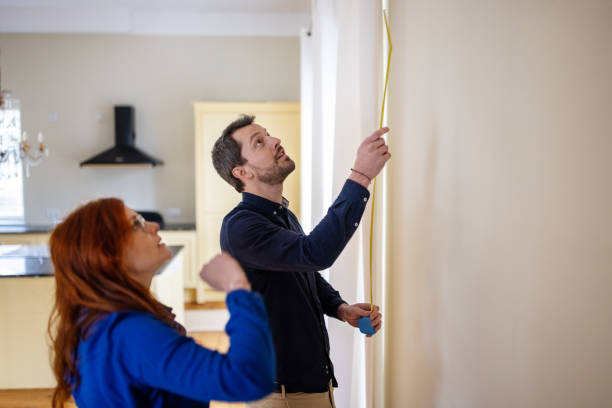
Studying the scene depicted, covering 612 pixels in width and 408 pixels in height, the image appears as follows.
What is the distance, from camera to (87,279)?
0.79 meters

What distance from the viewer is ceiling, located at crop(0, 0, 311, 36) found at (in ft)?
16.0

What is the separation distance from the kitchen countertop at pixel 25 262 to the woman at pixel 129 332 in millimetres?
2078

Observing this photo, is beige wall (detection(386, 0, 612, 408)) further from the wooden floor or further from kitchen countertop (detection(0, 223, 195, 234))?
kitchen countertop (detection(0, 223, 195, 234))

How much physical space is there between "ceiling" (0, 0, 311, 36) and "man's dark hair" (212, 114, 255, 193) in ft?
13.2

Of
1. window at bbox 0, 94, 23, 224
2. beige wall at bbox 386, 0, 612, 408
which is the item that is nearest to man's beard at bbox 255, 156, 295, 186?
beige wall at bbox 386, 0, 612, 408

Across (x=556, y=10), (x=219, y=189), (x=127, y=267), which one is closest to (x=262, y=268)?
(x=127, y=267)

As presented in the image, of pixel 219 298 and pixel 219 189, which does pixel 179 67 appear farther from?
pixel 219 298

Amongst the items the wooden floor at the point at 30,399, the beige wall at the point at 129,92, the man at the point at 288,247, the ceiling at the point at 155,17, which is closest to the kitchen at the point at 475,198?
the man at the point at 288,247

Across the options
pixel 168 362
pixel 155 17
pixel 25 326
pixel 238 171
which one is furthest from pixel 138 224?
pixel 155 17

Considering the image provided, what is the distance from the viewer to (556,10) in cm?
61

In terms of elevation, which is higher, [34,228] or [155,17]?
[155,17]

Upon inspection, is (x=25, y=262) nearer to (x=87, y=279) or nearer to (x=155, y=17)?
(x=87, y=279)

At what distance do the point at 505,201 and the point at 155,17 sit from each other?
5.25 m

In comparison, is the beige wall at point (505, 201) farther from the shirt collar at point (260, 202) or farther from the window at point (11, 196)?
the window at point (11, 196)
